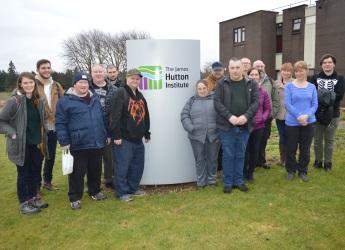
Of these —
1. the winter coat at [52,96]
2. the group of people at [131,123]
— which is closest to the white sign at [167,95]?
the group of people at [131,123]

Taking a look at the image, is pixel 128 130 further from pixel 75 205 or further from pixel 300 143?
pixel 300 143

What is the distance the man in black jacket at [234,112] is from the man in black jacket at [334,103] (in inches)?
62.3

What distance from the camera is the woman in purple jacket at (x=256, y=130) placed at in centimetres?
630

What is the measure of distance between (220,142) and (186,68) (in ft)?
4.31

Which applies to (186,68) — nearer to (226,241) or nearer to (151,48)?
(151,48)

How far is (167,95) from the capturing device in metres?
6.20

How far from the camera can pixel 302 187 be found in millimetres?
A: 6027

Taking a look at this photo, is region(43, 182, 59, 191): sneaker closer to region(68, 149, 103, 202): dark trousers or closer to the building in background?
region(68, 149, 103, 202): dark trousers

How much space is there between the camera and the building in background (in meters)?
26.8

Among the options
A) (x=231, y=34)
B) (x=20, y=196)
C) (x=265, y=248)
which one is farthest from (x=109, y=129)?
(x=231, y=34)

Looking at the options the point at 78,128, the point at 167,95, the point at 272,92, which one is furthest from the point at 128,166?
the point at 272,92

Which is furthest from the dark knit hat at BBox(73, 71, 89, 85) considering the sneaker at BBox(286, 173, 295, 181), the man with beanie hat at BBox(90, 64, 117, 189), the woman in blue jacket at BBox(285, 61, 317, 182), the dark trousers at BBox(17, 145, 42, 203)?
the sneaker at BBox(286, 173, 295, 181)

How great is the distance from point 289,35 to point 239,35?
18.9 ft

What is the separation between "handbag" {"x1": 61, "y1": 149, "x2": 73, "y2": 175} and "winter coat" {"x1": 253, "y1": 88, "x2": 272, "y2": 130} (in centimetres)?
295
